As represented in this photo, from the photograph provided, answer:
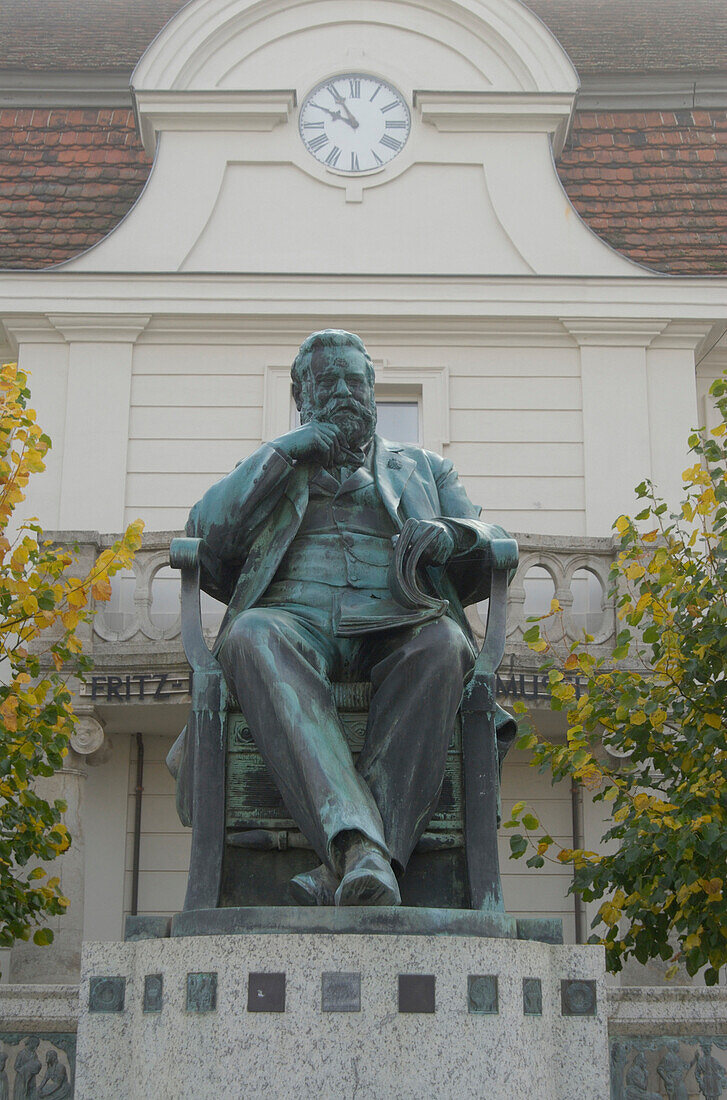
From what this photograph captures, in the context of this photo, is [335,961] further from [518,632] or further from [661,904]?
[518,632]

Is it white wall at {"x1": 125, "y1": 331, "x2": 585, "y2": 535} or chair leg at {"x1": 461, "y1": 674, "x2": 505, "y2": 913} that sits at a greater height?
white wall at {"x1": 125, "y1": 331, "x2": 585, "y2": 535}

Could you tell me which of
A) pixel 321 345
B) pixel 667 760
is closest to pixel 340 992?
pixel 321 345

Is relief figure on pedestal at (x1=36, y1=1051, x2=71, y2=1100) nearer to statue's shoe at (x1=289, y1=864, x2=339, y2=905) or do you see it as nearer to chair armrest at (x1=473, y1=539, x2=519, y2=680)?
statue's shoe at (x1=289, y1=864, x2=339, y2=905)

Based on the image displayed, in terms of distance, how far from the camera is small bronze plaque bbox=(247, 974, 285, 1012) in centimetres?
389

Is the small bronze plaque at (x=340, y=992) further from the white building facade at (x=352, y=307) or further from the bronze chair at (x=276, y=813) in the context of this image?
the white building facade at (x=352, y=307)

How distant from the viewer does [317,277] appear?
14.1m

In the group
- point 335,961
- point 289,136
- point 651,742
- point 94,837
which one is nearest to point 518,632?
point 651,742

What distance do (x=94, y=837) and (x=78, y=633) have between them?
2308mm

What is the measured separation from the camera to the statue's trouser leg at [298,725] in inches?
168

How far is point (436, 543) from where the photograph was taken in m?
4.73

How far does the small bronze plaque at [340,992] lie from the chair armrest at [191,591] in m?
1.17

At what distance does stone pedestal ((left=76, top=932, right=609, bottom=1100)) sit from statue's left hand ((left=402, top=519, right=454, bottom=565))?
1.20m

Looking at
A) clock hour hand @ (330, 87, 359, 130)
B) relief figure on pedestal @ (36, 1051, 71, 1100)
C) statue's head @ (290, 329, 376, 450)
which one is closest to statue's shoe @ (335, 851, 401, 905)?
relief figure on pedestal @ (36, 1051, 71, 1100)

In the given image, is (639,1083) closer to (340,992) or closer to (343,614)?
(340,992)
